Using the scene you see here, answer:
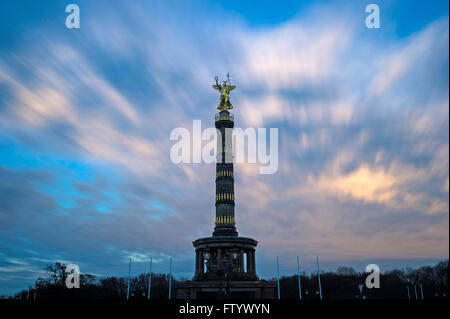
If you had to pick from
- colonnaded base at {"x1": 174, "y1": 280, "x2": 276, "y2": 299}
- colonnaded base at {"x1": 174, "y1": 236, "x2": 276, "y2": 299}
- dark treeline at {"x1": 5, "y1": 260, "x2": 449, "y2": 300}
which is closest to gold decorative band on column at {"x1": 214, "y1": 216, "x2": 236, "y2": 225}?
colonnaded base at {"x1": 174, "y1": 236, "x2": 276, "y2": 299}

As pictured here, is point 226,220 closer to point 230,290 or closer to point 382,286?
point 230,290

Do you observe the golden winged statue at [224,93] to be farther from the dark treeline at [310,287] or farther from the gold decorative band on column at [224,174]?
the dark treeline at [310,287]

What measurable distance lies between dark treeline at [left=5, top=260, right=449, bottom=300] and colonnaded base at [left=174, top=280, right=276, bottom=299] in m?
29.4

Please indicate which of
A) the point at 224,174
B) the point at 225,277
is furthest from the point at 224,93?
the point at 225,277

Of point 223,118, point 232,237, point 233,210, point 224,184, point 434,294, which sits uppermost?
point 223,118

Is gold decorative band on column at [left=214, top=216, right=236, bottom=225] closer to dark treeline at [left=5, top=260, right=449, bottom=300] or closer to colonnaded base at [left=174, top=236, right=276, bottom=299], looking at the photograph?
colonnaded base at [left=174, top=236, right=276, bottom=299]

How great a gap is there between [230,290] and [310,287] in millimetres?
58920

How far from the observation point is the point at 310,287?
95.6m

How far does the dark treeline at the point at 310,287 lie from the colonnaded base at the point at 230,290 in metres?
29.4

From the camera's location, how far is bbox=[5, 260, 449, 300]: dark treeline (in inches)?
2969
